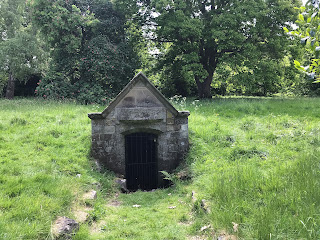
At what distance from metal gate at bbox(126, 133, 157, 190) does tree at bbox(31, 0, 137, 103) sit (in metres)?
6.71

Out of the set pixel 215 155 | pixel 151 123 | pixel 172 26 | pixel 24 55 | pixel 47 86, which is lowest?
pixel 215 155

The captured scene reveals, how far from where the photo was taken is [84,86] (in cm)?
1470

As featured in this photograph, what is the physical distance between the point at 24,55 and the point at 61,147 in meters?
13.6

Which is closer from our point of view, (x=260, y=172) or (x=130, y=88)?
(x=260, y=172)

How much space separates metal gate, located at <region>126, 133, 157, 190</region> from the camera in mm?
8172

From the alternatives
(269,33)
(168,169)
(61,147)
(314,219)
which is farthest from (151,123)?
(269,33)

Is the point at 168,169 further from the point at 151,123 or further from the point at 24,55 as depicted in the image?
the point at 24,55

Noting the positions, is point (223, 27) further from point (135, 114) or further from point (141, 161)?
point (141, 161)

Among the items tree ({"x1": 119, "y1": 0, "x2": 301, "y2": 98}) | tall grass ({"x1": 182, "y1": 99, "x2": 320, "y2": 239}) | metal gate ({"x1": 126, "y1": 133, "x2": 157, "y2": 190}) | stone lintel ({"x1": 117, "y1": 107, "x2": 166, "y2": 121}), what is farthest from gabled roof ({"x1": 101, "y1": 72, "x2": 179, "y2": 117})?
tree ({"x1": 119, "y1": 0, "x2": 301, "y2": 98})

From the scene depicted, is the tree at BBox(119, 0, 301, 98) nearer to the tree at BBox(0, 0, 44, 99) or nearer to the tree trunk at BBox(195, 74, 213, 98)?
the tree trunk at BBox(195, 74, 213, 98)

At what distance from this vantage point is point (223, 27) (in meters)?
14.2

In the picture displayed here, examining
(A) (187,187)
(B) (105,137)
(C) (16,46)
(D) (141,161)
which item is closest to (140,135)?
(D) (141,161)

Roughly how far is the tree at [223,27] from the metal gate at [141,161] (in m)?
7.53

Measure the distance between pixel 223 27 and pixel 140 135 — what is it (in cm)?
921
